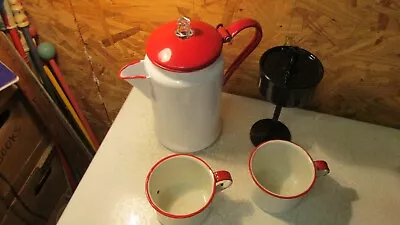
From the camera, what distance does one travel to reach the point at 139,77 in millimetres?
639

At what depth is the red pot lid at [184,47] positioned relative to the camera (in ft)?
1.96

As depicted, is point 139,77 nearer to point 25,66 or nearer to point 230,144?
point 230,144

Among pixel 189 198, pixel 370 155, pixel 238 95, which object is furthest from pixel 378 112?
pixel 189 198

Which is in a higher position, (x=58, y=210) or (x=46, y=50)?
(x=46, y=50)

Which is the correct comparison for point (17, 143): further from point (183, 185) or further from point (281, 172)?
point (281, 172)

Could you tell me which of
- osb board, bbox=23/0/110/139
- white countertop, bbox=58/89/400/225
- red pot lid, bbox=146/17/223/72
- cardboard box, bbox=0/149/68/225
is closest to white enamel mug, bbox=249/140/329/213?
white countertop, bbox=58/89/400/225

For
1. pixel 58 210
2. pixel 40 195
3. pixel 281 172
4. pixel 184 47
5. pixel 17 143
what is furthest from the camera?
pixel 58 210

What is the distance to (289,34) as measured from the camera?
2.46ft

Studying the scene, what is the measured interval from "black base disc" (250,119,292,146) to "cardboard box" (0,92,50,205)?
578mm

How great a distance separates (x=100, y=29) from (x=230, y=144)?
1.35ft

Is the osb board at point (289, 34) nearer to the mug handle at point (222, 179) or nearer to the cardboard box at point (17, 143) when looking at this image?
the cardboard box at point (17, 143)

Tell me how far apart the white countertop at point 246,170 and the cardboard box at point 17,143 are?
0.97ft

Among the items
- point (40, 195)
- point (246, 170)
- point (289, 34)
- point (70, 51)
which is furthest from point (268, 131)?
point (40, 195)

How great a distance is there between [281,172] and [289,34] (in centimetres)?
27
